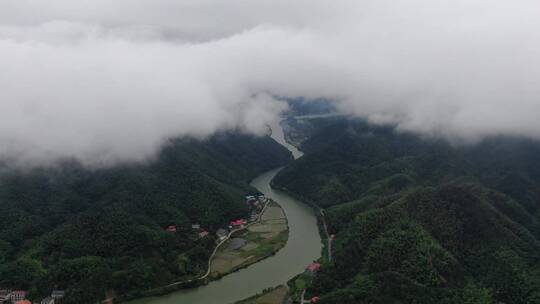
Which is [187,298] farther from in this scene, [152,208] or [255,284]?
[152,208]

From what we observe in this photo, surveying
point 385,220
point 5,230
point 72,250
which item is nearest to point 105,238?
point 72,250

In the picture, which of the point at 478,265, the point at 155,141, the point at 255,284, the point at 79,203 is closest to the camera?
the point at 478,265

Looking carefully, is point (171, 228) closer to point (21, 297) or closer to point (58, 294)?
point (58, 294)

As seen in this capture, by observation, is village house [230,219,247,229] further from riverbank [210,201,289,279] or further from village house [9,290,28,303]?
village house [9,290,28,303]

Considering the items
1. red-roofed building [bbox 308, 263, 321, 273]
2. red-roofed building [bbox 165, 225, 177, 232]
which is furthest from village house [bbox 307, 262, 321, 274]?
red-roofed building [bbox 165, 225, 177, 232]

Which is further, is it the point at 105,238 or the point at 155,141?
the point at 155,141

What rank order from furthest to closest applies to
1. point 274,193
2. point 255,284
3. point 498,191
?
point 274,193, point 498,191, point 255,284
